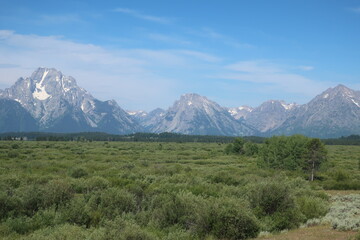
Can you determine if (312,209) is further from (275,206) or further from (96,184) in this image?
(96,184)

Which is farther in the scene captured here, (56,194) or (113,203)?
(56,194)

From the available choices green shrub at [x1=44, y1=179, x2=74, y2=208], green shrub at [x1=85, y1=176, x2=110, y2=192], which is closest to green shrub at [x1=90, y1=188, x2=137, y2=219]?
green shrub at [x1=44, y1=179, x2=74, y2=208]

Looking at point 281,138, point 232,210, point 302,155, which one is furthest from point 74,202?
point 281,138

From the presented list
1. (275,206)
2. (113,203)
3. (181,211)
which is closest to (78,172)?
(113,203)

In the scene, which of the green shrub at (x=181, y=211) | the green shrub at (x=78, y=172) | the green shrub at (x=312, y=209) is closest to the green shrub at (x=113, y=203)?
the green shrub at (x=181, y=211)

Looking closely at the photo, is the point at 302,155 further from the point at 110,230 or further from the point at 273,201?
the point at 110,230

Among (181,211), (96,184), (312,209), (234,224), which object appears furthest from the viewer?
(96,184)

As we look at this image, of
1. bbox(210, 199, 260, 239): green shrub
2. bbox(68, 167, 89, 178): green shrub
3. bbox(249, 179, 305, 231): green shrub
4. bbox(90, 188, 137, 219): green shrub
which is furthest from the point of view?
bbox(68, 167, 89, 178): green shrub

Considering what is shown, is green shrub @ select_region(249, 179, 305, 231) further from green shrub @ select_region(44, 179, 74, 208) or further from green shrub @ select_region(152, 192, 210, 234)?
green shrub @ select_region(44, 179, 74, 208)

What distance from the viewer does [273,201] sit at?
79.8 ft

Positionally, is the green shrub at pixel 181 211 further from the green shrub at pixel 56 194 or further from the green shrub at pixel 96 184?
the green shrub at pixel 96 184

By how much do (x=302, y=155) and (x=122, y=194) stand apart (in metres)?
40.3

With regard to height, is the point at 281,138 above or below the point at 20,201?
above

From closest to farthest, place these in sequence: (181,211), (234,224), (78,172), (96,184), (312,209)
Result: (234,224), (181,211), (312,209), (96,184), (78,172)
